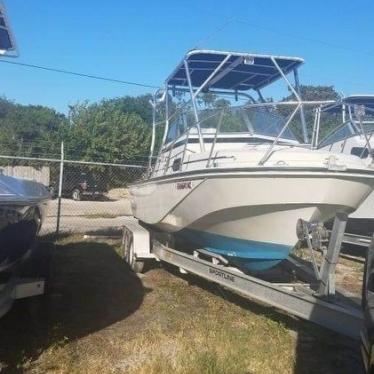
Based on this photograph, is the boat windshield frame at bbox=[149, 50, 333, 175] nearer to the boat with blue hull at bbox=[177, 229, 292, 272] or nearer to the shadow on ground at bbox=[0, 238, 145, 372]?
the boat with blue hull at bbox=[177, 229, 292, 272]

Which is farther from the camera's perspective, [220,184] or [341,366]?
[220,184]

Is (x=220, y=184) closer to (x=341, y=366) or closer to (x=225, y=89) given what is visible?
(x=341, y=366)

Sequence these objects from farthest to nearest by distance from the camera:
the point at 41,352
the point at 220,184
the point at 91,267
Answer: the point at 91,267 < the point at 220,184 < the point at 41,352

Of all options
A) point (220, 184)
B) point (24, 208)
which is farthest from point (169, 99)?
point (24, 208)

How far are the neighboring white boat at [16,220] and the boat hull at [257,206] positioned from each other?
1.93 metres

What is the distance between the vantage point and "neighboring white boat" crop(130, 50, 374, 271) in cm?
554

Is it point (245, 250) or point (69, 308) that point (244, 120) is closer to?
point (245, 250)

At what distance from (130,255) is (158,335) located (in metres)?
3.26

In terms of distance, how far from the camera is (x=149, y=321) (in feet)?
18.4

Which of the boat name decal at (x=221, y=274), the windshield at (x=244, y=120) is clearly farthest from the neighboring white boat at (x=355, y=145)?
the boat name decal at (x=221, y=274)

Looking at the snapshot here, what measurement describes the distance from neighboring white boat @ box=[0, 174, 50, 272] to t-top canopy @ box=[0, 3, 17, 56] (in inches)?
75.7

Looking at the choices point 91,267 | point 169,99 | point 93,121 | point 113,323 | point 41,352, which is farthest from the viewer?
point 93,121

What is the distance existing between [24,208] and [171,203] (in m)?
2.69

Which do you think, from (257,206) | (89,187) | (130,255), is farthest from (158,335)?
(89,187)
